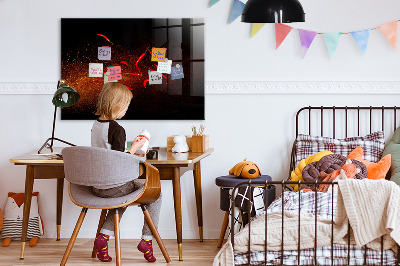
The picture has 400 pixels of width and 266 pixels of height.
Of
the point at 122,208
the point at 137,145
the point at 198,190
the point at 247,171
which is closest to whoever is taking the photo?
the point at 137,145

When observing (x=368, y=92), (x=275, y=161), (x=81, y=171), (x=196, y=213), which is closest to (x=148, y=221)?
(x=81, y=171)

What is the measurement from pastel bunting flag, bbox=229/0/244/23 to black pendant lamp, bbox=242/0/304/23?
1.22 m

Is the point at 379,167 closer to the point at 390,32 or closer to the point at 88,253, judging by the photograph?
the point at 390,32

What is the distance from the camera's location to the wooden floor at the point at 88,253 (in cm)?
380

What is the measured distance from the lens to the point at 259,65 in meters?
4.45

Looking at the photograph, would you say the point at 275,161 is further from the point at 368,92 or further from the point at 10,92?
the point at 10,92

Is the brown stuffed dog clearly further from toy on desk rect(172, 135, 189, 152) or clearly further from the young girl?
the young girl

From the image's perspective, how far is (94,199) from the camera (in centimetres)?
346

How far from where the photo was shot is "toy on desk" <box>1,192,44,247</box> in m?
4.35

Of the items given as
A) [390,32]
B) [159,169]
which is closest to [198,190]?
[159,169]

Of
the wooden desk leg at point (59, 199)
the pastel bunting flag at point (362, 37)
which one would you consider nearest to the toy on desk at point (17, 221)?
the wooden desk leg at point (59, 199)

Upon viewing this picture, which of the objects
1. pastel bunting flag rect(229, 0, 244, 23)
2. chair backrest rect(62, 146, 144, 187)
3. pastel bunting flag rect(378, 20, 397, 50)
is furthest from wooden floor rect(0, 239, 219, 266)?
pastel bunting flag rect(378, 20, 397, 50)

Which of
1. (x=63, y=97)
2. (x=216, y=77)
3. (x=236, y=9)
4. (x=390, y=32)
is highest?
(x=236, y=9)

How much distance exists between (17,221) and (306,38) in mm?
2430
